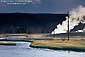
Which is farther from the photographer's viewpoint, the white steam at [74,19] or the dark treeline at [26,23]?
the dark treeline at [26,23]

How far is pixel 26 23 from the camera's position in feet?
204

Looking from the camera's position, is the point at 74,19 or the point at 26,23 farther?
the point at 26,23

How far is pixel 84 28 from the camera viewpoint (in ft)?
183

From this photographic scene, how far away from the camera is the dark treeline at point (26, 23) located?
61.4 meters

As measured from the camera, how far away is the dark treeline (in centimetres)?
6138

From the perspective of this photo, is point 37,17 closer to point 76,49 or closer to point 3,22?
point 3,22

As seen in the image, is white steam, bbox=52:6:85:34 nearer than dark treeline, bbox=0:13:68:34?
Yes

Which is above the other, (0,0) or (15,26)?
(0,0)

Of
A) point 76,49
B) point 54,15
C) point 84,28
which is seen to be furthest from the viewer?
point 54,15

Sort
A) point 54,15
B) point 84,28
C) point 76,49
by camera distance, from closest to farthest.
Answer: point 76,49 < point 84,28 < point 54,15

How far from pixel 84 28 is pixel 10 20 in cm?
1253

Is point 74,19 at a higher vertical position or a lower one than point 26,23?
higher

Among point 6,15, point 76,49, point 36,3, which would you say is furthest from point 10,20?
point 76,49

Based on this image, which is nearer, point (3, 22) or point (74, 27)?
point (74, 27)
